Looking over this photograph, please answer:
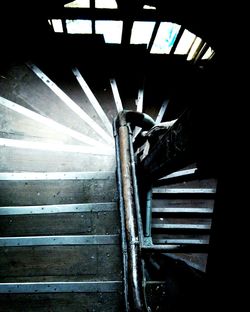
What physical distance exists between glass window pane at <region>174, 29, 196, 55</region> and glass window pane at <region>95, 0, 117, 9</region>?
6.37ft

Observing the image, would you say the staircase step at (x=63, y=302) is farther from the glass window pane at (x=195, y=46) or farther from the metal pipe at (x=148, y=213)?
the glass window pane at (x=195, y=46)

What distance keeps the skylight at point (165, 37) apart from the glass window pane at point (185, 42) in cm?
24

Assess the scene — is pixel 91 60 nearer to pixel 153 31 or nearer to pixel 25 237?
pixel 153 31

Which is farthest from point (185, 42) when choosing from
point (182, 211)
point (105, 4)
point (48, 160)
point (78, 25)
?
point (48, 160)

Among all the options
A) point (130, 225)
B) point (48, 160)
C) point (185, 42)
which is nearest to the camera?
point (130, 225)

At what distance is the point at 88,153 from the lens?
3238mm

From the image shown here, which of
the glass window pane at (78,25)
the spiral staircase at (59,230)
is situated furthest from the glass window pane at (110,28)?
the spiral staircase at (59,230)

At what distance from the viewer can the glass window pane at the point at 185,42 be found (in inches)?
237

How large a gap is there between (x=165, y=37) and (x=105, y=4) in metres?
1.76

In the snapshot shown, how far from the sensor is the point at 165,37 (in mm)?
6047

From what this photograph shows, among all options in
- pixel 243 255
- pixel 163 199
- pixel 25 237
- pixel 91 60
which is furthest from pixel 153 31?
pixel 243 255

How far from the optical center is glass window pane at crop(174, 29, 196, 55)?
6021 mm

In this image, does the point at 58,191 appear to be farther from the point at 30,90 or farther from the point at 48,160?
the point at 30,90

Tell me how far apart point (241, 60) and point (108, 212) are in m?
2.12
